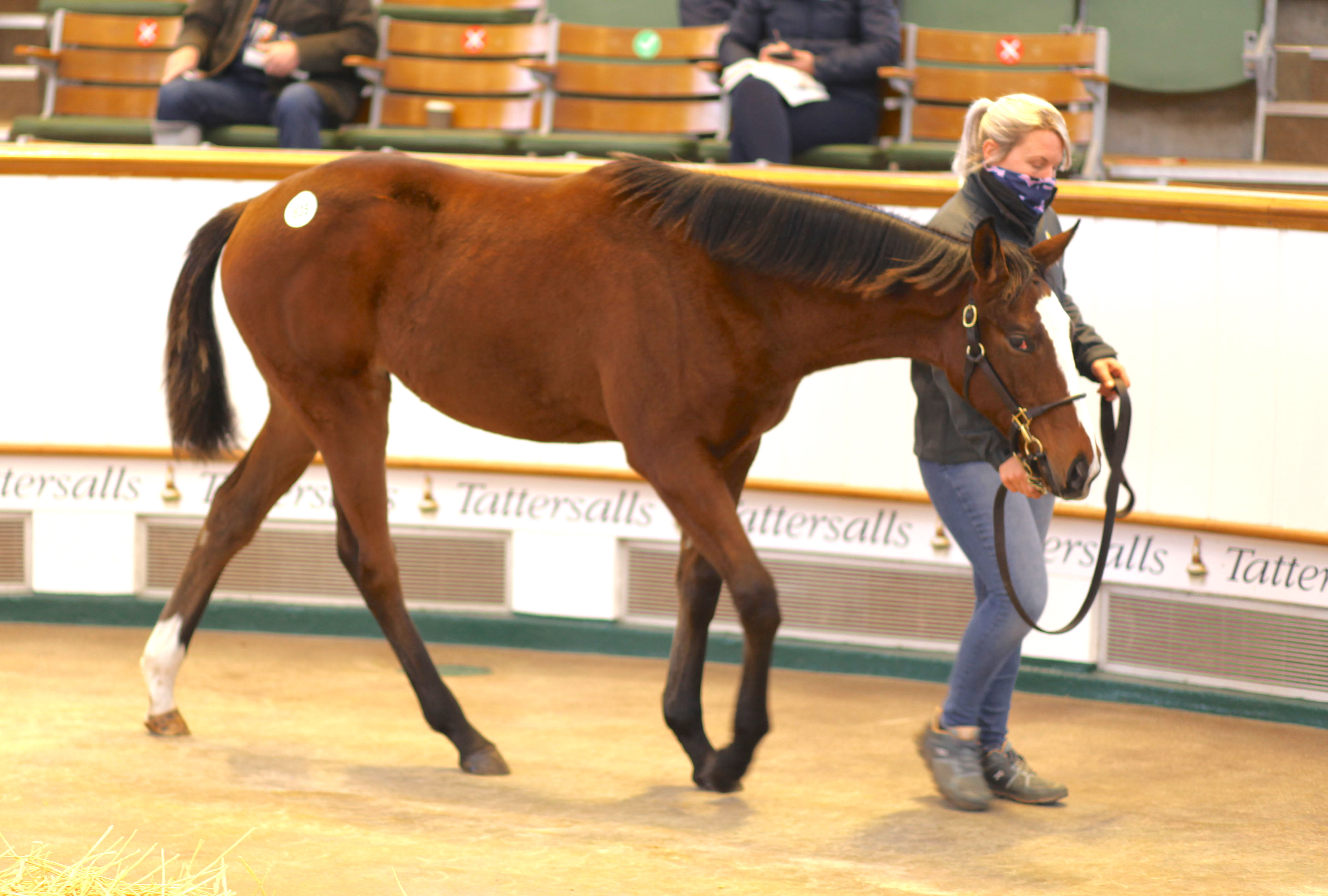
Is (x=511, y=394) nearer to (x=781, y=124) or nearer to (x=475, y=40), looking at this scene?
(x=781, y=124)

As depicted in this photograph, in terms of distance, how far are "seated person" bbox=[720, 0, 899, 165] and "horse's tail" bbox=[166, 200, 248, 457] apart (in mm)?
2171

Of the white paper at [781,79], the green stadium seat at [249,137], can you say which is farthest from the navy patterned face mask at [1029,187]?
the green stadium seat at [249,137]

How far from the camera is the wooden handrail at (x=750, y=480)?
158 inches

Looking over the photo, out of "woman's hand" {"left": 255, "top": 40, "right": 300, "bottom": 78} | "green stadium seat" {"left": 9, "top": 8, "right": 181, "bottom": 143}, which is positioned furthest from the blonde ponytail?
"green stadium seat" {"left": 9, "top": 8, "right": 181, "bottom": 143}

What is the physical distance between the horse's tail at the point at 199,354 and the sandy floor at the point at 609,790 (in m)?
0.82

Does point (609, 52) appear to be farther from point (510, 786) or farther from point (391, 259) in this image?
point (510, 786)

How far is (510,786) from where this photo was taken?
3398 mm

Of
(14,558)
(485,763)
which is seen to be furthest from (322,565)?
(485,763)

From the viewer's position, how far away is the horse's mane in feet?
9.75

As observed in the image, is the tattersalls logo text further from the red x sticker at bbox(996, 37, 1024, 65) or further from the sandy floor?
the red x sticker at bbox(996, 37, 1024, 65)

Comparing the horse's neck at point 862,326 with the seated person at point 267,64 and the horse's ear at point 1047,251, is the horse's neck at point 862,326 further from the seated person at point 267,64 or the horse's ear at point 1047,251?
the seated person at point 267,64

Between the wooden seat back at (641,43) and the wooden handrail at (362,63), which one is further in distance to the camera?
the wooden seat back at (641,43)

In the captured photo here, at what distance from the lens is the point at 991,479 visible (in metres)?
3.21

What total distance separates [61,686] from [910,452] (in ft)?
8.79
